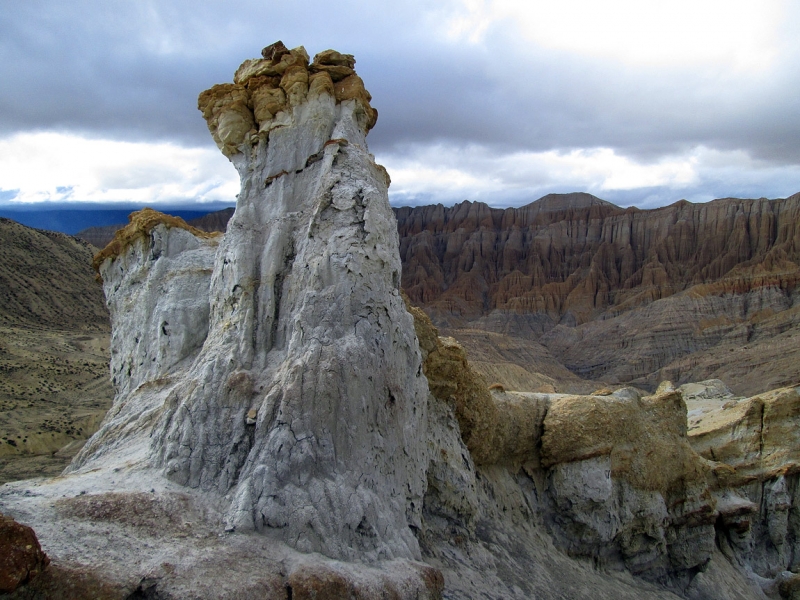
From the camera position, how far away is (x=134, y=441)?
10.5 meters

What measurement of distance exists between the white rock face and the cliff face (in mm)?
62745

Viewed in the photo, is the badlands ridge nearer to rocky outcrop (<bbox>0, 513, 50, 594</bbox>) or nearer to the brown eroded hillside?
rocky outcrop (<bbox>0, 513, 50, 594</bbox>)

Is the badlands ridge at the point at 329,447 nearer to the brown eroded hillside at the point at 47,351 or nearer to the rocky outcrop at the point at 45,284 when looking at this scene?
the brown eroded hillside at the point at 47,351

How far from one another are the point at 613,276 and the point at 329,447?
10690 cm

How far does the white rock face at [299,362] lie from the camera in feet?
27.8

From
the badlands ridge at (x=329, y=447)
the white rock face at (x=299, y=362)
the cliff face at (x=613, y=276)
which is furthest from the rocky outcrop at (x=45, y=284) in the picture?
the cliff face at (x=613, y=276)

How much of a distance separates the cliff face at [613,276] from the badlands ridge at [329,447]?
178 ft

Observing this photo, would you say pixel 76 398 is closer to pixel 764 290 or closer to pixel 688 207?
pixel 764 290

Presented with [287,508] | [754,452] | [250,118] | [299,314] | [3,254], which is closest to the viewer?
[287,508]

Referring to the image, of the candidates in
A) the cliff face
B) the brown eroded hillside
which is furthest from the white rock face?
the cliff face

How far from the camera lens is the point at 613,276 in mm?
107000

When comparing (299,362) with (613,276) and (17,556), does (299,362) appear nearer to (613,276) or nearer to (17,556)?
(17,556)

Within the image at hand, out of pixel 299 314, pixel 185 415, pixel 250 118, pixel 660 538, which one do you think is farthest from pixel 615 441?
pixel 250 118

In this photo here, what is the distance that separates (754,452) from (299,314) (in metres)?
19.1
